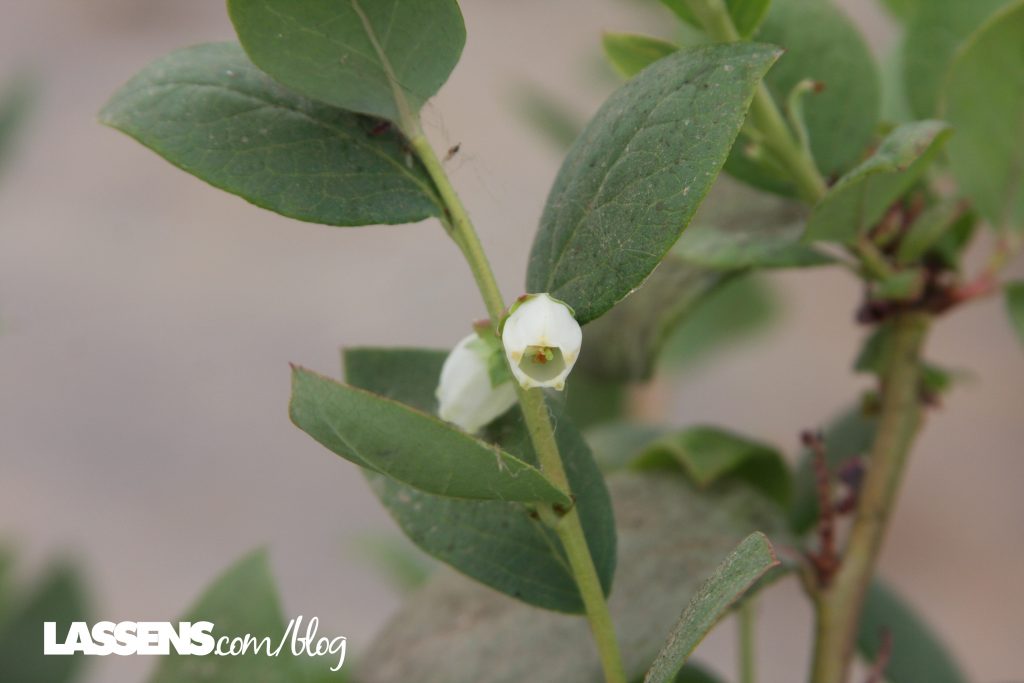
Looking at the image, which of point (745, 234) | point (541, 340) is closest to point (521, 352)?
point (541, 340)

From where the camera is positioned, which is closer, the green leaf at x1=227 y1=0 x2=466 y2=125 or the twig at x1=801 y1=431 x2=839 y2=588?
the green leaf at x1=227 y1=0 x2=466 y2=125

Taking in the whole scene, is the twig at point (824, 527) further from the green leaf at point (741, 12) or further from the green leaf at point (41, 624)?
the green leaf at point (41, 624)

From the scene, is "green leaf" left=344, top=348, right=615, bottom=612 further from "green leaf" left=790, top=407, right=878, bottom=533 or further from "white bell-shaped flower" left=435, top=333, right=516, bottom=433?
"green leaf" left=790, top=407, right=878, bottom=533

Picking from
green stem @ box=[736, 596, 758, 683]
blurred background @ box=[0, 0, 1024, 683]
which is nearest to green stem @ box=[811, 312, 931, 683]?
green stem @ box=[736, 596, 758, 683]

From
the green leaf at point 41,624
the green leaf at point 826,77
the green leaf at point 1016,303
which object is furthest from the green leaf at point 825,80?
the green leaf at point 41,624

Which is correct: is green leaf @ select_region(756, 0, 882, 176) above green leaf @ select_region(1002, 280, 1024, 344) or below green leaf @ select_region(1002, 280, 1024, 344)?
above
